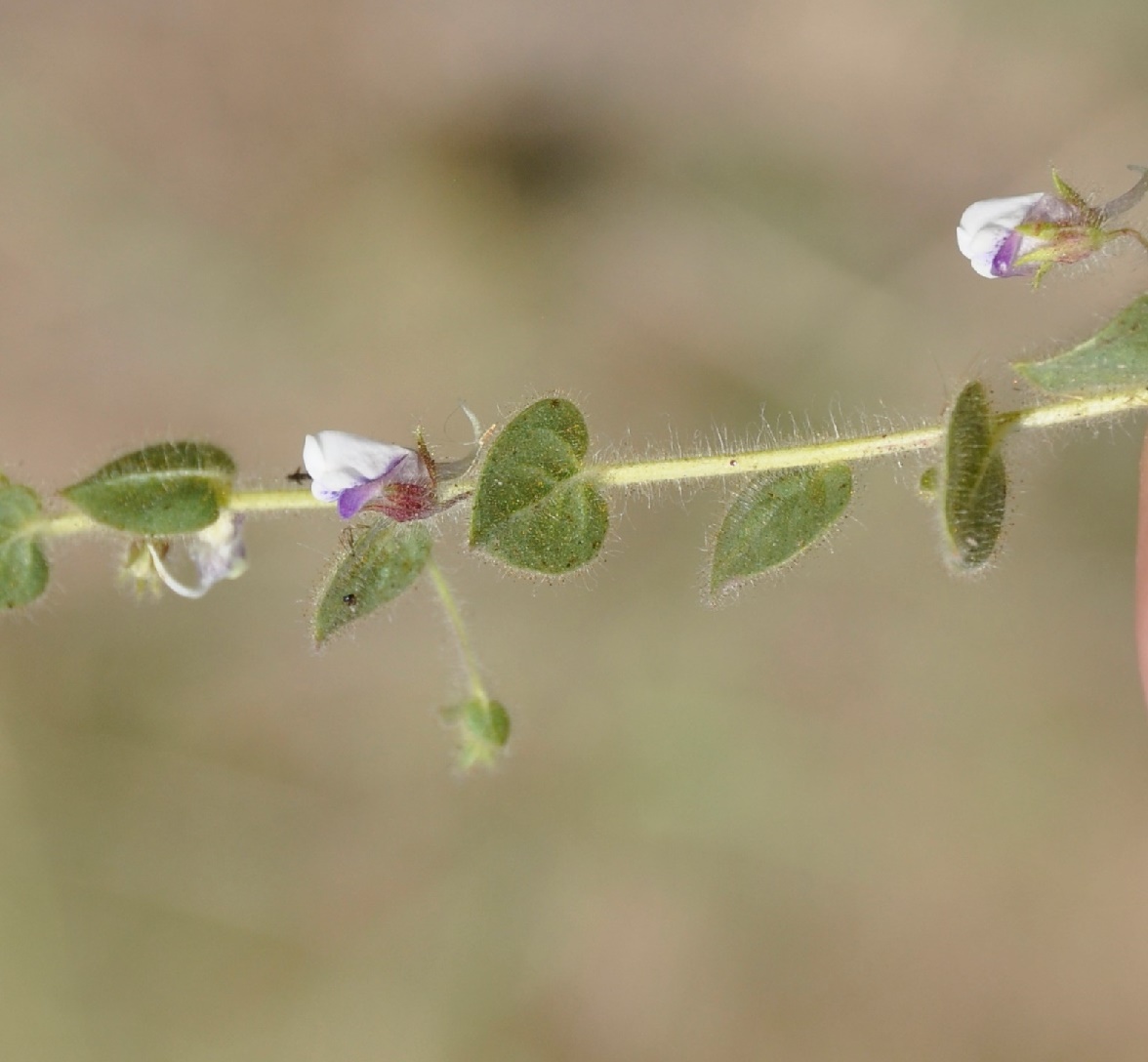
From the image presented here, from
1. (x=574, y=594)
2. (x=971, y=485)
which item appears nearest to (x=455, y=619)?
(x=971, y=485)

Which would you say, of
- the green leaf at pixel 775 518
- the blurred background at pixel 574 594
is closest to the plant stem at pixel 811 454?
the green leaf at pixel 775 518

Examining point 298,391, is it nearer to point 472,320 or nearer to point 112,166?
point 472,320

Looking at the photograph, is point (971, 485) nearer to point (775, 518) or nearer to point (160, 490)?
point (775, 518)

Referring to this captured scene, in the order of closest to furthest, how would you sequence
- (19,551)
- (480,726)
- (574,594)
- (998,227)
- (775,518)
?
(998,227) → (775,518) → (19,551) → (480,726) → (574,594)

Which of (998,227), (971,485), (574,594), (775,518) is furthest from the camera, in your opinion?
(574,594)

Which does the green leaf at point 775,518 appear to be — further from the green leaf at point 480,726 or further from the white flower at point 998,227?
the green leaf at point 480,726

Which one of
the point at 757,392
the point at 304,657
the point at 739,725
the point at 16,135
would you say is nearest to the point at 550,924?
the point at 739,725

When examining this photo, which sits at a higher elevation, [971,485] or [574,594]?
[574,594]
